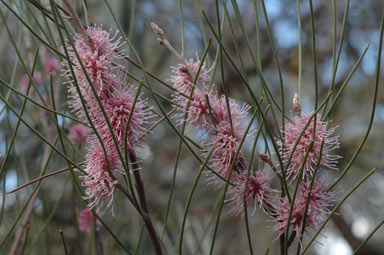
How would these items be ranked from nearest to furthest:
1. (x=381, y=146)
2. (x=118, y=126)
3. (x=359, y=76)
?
(x=118, y=126) → (x=381, y=146) → (x=359, y=76)

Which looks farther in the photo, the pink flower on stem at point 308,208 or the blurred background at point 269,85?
the blurred background at point 269,85

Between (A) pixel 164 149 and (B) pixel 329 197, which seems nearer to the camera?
(B) pixel 329 197

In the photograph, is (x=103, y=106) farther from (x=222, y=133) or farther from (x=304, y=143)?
(x=304, y=143)

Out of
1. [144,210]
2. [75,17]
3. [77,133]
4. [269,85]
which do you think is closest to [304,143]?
[144,210]

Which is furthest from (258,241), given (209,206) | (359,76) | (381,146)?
(359,76)

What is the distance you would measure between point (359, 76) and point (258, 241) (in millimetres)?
1282

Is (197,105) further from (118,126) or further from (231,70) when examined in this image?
(231,70)

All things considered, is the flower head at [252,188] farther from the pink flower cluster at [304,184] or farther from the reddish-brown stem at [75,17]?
the reddish-brown stem at [75,17]

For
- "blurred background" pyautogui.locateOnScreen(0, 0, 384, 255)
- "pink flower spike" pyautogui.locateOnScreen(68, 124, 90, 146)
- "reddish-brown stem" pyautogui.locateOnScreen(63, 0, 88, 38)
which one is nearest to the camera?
"reddish-brown stem" pyautogui.locateOnScreen(63, 0, 88, 38)

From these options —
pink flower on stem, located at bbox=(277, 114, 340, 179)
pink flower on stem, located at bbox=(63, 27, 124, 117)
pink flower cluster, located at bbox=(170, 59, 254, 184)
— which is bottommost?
pink flower on stem, located at bbox=(277, 114, 340, 179)

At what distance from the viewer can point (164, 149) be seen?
2.78 meters

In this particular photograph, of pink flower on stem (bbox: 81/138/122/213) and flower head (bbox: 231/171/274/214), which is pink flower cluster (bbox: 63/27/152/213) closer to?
pink flower on stem (bbox: 81/138/122/213)

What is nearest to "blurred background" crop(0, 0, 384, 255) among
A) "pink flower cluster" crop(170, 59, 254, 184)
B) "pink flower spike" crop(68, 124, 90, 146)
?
"pink flower spike" crop(68, 124, 90, 146)

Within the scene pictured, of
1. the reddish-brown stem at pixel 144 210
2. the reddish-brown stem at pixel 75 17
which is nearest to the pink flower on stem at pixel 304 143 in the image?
the reddish-brown stem at pixel 144 210
